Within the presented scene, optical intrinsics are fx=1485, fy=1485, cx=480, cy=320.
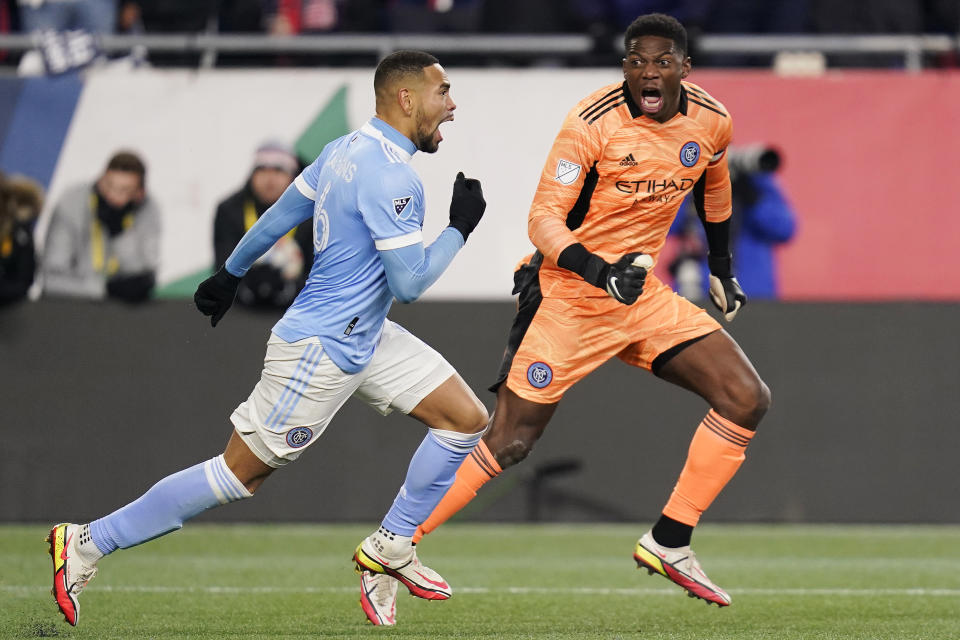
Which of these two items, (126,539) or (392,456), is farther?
(392,456)

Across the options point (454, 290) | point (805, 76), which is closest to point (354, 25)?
point (454, 290)

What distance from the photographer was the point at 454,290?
1076cm

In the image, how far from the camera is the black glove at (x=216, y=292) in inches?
230

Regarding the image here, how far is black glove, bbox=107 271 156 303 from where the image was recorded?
404 inches

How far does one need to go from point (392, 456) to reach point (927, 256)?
4.17 metres

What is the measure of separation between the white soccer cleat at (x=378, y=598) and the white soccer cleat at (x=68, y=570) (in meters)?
1.07

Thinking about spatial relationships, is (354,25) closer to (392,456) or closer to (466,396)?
(392,456)

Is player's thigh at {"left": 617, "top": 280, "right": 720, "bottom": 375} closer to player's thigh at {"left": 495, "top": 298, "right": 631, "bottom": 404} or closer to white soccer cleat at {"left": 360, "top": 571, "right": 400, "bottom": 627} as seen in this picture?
player's thigh at {"left": 495, "top": 298, "right": 631, "bottom": 404}

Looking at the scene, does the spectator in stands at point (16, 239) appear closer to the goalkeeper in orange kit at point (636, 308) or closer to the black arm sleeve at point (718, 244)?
the goalkeeper in orange kit at point (636, 308)

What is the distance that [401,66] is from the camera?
556 cm

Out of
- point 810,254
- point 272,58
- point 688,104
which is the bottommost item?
point 810,254

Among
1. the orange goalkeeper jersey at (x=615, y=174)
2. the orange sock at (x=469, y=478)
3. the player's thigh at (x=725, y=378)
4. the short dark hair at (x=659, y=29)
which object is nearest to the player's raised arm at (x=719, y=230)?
the orange goalkeeper jersey at (x=615, y=174)

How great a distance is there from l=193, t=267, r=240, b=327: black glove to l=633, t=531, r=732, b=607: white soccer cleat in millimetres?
1961

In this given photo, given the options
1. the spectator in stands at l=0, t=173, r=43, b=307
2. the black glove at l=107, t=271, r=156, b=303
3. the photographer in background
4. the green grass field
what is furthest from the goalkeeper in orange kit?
the spectator in stands at l=0, t=173, r=43, b=307
